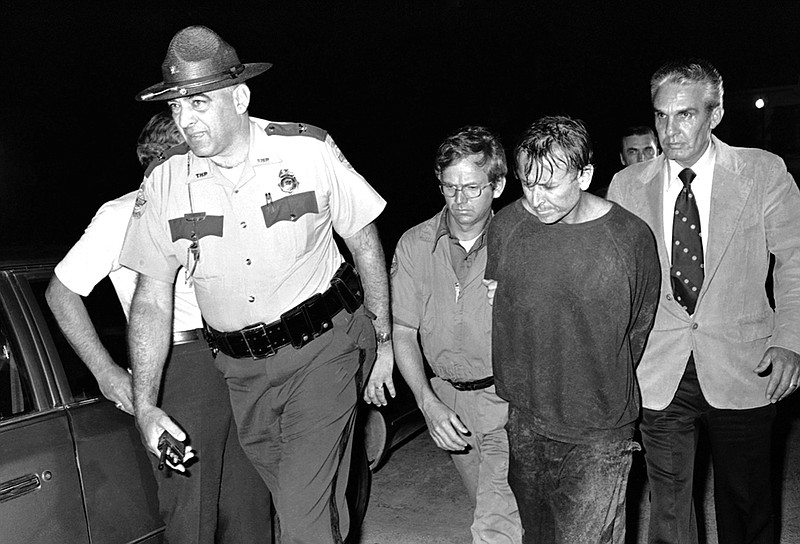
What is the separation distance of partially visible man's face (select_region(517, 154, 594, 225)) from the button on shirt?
2.07 feet

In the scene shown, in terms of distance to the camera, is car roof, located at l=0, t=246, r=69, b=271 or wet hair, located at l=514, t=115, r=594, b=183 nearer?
wet hair, located at l=514, t=115, r=594, b=183

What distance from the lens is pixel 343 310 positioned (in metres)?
2.91

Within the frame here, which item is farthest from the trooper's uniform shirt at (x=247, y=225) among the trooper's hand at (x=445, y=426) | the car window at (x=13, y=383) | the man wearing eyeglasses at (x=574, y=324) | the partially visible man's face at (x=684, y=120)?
the partially visible man's face at (x=684, y=120)

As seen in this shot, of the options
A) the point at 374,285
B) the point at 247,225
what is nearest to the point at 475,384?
the point at 374,285

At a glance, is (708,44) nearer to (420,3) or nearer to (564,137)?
(420,3)

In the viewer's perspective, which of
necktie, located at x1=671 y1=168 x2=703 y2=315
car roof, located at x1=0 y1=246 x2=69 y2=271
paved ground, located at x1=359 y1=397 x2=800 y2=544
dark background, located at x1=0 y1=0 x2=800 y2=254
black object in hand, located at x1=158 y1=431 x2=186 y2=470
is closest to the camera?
black object in hand, located at x1=158 y1=431 x2=186 y2=470

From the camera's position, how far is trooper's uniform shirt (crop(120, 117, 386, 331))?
2.78m

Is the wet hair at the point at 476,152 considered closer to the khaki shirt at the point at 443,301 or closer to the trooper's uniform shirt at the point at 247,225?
the khaki shirt at the point at 443,301

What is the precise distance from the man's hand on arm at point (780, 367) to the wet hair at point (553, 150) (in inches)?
39.6

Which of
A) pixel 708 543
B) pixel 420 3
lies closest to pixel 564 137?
pixel 708 543

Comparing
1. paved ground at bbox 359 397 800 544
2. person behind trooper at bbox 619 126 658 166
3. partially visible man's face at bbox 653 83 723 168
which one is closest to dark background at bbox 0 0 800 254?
person behind trooper at bbox 619 126 658 166

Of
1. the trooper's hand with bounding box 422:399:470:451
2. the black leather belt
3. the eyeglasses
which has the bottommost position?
the trooper's hand with bounding box 422:399:470:451

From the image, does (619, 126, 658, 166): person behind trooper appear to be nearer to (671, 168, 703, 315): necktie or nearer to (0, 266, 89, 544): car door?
(671, 168, 703, 315): necktie

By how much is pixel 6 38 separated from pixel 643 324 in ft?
57.9
